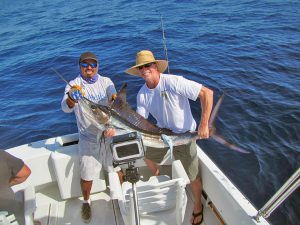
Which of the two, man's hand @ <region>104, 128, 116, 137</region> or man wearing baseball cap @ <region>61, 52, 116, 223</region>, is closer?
man's hand @ <region>104, 128, 116, 137</region>

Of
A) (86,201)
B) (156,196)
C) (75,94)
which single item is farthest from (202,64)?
(156,196)

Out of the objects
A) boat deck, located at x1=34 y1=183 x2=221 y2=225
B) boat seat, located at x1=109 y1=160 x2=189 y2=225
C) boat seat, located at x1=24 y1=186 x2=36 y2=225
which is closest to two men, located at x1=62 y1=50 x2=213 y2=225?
boat deck, located at x1=34 y1=183 x2=221 y2=225

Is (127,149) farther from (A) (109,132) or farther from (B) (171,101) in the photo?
(B) (171,101)

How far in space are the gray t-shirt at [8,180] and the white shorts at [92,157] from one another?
84 centimetres

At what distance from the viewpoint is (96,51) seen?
442 inches

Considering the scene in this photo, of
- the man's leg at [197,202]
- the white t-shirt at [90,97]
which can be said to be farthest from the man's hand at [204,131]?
the white t-shirt at [90,97]

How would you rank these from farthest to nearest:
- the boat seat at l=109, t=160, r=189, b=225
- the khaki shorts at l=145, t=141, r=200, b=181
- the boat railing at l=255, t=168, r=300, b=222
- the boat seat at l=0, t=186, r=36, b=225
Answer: the khaki shorts at l=145, t=141, r=200, b=181
the boat seat at l=109, t=160, r=189, b=225
the boat seat at l=0, t=186, r=36, b=225
the boat railing at l=255, t=168, r=300, b=222

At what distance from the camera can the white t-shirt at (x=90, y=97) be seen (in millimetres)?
3407

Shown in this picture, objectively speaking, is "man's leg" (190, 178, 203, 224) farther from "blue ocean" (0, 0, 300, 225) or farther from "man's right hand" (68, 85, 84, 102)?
"man's right hand" (68, 85, 84, 102)

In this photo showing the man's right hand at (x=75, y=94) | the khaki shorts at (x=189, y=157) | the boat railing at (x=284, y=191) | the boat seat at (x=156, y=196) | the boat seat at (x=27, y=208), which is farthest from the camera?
the khaki shorts at (x=189, y=157)

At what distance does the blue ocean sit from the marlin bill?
5.34 feet

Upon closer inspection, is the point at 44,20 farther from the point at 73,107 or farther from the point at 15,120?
the point at 73,107

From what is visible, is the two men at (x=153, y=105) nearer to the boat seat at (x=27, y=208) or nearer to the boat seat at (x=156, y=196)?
the boat seat at (x=156, y=196)

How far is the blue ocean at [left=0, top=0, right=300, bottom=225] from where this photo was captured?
501cm
